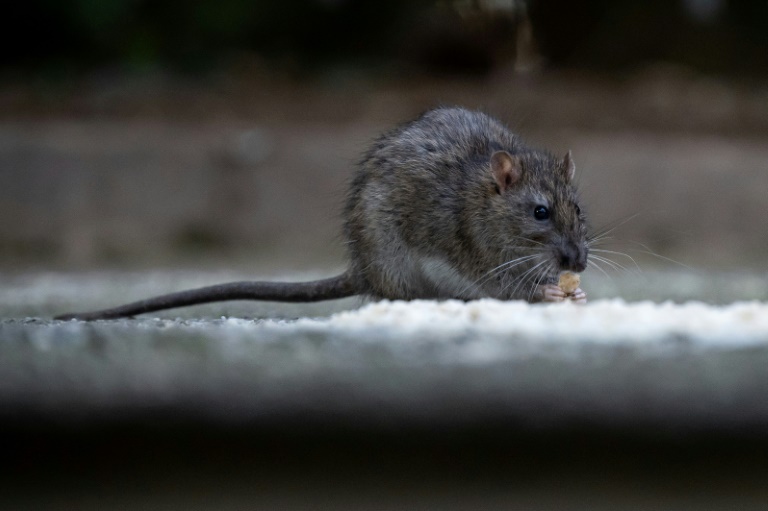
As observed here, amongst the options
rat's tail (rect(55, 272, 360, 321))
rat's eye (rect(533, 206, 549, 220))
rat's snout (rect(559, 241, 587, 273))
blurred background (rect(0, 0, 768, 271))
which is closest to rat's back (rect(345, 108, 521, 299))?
rat's tail (rect(55, 272, 360, 321))

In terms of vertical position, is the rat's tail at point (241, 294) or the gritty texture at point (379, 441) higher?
the rat's tail at point (241, 294)

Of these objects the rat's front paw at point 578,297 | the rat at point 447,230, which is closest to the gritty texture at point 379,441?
the rat's front paw at point 578,297

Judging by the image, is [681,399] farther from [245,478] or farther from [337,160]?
[337,160]

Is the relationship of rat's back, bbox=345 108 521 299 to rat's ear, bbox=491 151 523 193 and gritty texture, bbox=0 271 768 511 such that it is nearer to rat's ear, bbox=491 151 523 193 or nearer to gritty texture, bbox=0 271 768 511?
rat's ear, bbox=491 151 523 193

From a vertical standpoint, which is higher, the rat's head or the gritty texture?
the rat's head

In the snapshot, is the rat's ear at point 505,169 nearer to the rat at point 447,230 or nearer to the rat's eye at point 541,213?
the rat at point 447,230

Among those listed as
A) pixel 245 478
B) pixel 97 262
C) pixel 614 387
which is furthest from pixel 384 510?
pixel 97 262
